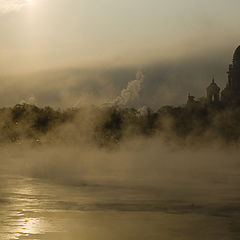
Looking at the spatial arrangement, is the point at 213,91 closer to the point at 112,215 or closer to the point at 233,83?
the point at 233,83

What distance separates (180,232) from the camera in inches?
824

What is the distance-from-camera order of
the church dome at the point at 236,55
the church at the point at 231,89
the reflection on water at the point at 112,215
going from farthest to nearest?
the church dome at the point at 236,55, the church at the point at 231,89, the reflection on water at the point at 112,215

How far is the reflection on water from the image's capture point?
2052cm

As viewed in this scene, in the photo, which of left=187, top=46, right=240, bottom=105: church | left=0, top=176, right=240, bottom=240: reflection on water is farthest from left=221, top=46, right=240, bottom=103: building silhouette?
left=0, top=176, right=240, bottom=240: reflection on water

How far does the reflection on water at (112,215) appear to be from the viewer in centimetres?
2052

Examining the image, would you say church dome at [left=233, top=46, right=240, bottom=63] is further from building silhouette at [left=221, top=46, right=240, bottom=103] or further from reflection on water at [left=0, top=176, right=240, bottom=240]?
reflection on water at [left=0, top=176, right=240, bottom=240]

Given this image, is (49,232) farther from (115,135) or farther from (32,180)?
(115,135)

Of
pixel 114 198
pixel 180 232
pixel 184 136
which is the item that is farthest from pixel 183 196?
pixel 184 136

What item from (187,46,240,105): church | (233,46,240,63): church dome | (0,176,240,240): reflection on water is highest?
(233,46,240,63): church dome

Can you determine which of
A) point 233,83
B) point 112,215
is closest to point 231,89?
point 233,83

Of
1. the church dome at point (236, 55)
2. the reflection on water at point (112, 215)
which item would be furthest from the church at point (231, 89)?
the reflection on water at point (112, 215)

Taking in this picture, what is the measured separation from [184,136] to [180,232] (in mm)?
93090

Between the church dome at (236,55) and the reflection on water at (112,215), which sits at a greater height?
the church dome at (236,55)

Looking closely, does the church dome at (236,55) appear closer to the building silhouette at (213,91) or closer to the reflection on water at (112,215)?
the building silhouette at (213,91)
